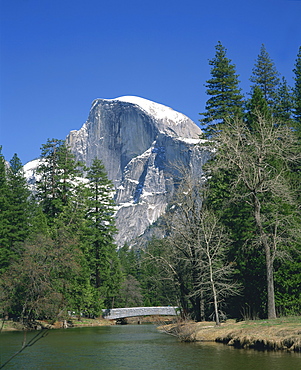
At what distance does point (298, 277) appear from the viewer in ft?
78.5

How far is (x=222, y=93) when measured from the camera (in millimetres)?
46031

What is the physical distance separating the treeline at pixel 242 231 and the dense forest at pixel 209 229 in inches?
3.3

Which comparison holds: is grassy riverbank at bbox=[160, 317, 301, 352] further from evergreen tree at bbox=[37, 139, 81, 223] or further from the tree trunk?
evergreen tree at bbox=[37, 139, 81, 223]

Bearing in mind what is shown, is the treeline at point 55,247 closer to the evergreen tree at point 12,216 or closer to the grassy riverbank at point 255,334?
the evergreen tree at point 12,216

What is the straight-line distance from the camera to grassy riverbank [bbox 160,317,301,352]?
58.0 feet

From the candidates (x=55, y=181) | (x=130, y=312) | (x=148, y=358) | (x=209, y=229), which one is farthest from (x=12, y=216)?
(x=148, y=358)

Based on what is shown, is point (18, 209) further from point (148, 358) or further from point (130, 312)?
point (148, 358)

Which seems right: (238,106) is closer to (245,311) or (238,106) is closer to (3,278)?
(245,311)

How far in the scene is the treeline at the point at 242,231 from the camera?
80.7 ft

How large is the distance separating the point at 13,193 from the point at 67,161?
7.16 m

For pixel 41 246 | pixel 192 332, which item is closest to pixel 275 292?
pixel 192 332

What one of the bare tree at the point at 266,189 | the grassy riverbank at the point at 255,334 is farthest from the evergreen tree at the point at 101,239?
the bare tree at the point at 266,189

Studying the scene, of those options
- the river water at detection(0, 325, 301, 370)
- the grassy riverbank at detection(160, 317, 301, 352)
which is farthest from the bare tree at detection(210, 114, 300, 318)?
the river water at detection(0, 325, 301, 370)

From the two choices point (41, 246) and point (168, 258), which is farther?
point (41, 246)
